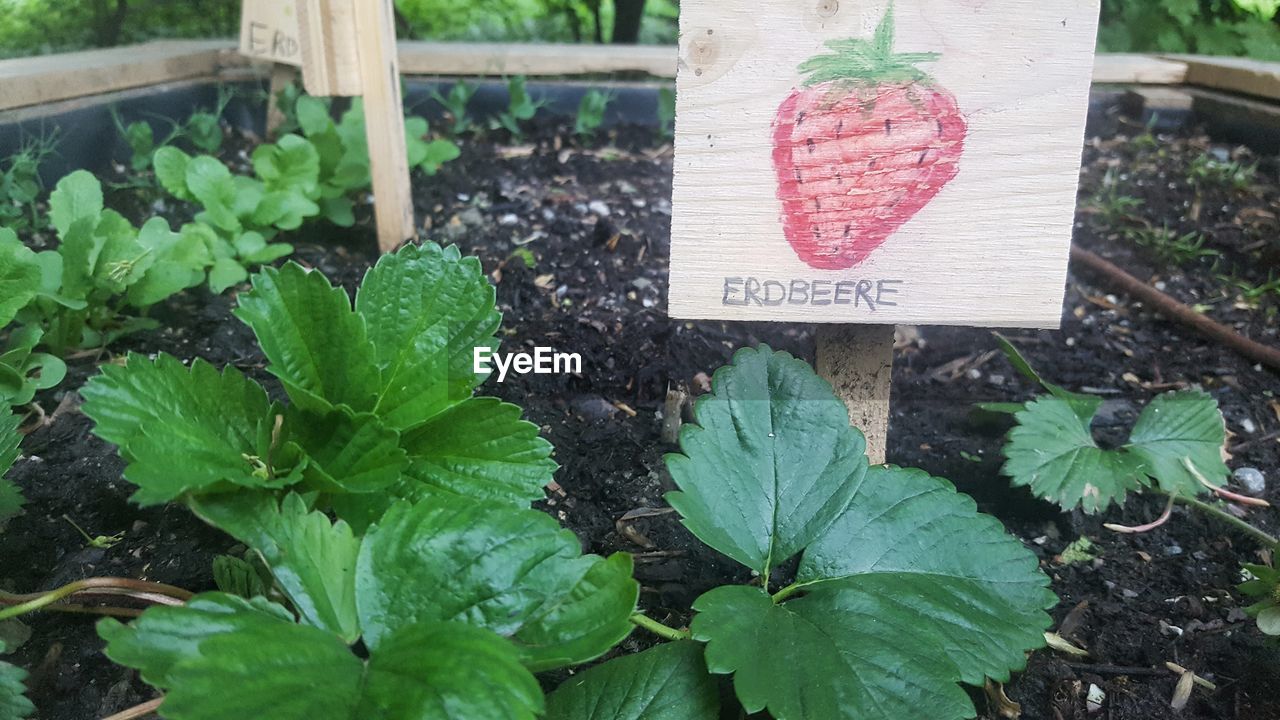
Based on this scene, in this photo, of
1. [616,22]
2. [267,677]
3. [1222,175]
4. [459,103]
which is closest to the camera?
[267,677]

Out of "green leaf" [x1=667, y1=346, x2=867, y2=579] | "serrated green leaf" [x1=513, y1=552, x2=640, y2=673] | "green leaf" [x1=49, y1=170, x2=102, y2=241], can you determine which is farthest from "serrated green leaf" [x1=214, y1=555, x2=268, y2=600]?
"green leaf" [x1=49, y1=170, x2=102, y2=241]

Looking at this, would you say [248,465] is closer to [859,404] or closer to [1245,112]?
[859,404]

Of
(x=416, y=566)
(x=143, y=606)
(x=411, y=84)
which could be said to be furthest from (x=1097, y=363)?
(x=411, y=84)

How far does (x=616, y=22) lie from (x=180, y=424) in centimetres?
246

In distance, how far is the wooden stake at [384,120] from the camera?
158 cm

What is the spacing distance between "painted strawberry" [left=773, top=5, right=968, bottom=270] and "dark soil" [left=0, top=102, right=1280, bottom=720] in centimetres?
42

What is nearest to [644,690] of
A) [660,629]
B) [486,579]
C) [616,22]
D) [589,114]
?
[660,629]

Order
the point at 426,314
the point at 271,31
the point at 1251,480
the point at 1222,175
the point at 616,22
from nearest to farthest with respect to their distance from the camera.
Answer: the point at 426,314, the point at 1251,480, the point at 271,31, the point at 1222,175, the point at 616,22

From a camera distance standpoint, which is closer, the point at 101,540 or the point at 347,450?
the point at 347,450

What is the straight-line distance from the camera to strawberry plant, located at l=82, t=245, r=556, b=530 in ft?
2.71

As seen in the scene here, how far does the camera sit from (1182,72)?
8.70 ft

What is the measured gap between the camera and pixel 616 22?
116 inches

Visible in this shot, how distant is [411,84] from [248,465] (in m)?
1.96

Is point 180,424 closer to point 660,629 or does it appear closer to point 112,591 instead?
point 112,591
